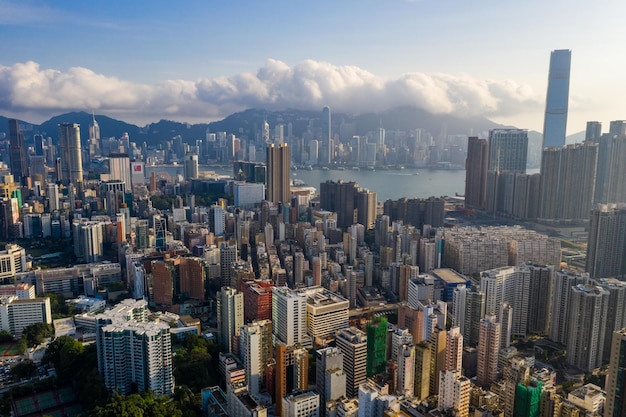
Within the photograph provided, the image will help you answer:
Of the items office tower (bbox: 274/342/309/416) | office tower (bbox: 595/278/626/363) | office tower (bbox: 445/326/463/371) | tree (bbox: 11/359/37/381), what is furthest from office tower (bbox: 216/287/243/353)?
office tower (bbox: 595/278/626/363)

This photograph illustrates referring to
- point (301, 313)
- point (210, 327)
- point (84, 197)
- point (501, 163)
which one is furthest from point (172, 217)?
point (501, 163)

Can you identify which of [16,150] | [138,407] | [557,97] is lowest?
[138,407]

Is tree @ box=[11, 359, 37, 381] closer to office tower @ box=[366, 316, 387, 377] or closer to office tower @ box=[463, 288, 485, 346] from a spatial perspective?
office tower @ box=[366, 316, 387, 377]

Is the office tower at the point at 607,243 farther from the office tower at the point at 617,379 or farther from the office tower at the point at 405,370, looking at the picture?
the office tower at the point at 405,370

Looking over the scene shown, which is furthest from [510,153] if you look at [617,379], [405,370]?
[617,379]

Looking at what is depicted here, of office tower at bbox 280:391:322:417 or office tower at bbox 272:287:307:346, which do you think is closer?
office tower at bbox 280:391:322:417

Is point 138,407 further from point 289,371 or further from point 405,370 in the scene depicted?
point 405,370
